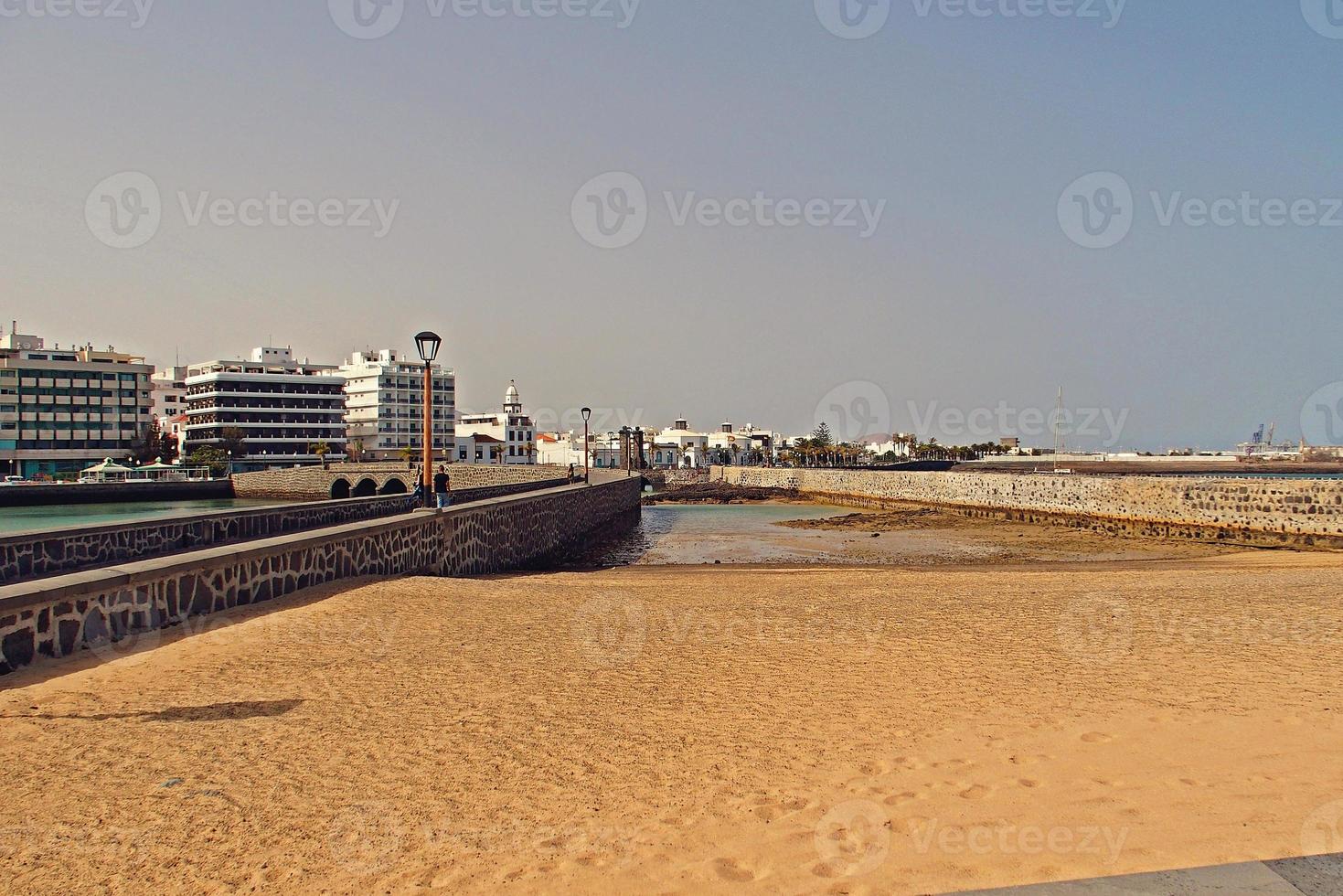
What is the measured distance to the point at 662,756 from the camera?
16.0ft

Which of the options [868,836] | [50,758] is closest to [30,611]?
[50,758]

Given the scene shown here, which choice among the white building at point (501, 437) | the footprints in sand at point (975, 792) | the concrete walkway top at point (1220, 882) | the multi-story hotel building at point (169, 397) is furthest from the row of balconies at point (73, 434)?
the concrete walkway top at point (1220, 882)

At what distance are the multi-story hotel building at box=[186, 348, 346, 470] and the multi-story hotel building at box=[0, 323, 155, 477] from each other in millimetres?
6815

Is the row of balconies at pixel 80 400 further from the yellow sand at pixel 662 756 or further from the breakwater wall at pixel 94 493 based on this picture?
the yellow sand at pixel 662 756

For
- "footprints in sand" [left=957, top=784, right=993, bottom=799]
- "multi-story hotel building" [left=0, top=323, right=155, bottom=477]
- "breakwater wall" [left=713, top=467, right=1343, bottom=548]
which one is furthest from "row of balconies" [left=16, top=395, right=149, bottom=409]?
"footprints in sand" [left=957, top=784, right=993, bottom=799]

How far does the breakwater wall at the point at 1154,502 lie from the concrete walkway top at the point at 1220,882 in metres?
28.2

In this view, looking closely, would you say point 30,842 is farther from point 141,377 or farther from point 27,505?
point 141,377

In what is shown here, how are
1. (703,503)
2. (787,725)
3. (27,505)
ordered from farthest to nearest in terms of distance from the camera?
(703,503) < (27,505) < (787,725)

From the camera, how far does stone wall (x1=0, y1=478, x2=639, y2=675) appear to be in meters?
6.65

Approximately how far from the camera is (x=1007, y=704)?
5.90 metres

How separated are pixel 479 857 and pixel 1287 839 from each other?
11.1ft

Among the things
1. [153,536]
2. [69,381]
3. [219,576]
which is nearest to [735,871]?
[219,576]

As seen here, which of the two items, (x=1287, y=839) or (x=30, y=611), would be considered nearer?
(x=1287, y=839)

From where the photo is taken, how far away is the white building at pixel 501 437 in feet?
381
